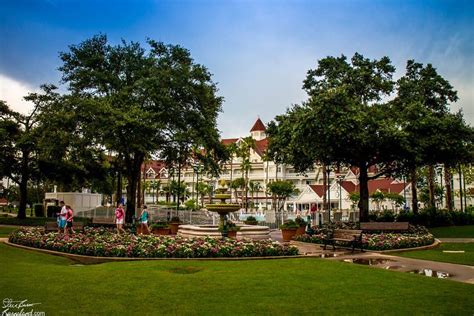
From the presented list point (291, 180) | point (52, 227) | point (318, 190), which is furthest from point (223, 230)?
point (291, 180)

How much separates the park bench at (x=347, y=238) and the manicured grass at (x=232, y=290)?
529 cm

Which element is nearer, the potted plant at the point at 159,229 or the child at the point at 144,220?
the child at the point at 144,220

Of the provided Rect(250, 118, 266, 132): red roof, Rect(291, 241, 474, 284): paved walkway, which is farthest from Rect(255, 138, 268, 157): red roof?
Rect(291, 241, 474, 284): paved walkway

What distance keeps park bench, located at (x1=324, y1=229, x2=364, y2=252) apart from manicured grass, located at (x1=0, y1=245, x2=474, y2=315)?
17.4 feet

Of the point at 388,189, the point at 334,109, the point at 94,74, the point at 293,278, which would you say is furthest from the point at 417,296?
the point at 388,189

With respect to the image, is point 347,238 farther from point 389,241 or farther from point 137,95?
point 137,95

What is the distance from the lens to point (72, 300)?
861 centimetres

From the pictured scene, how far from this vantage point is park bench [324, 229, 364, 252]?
18.9m

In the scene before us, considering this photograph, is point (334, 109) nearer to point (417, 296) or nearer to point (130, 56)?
point (417, 296)

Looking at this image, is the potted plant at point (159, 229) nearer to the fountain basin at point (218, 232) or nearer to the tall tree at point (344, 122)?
the fountain basin at point (218, 232)

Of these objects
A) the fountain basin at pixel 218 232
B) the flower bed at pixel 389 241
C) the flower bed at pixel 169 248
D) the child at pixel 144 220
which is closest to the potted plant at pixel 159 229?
the child at pixel 144 220

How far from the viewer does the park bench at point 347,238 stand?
18859mm

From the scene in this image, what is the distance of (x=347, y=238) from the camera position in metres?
19.3

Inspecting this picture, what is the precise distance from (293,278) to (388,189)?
8332cm
